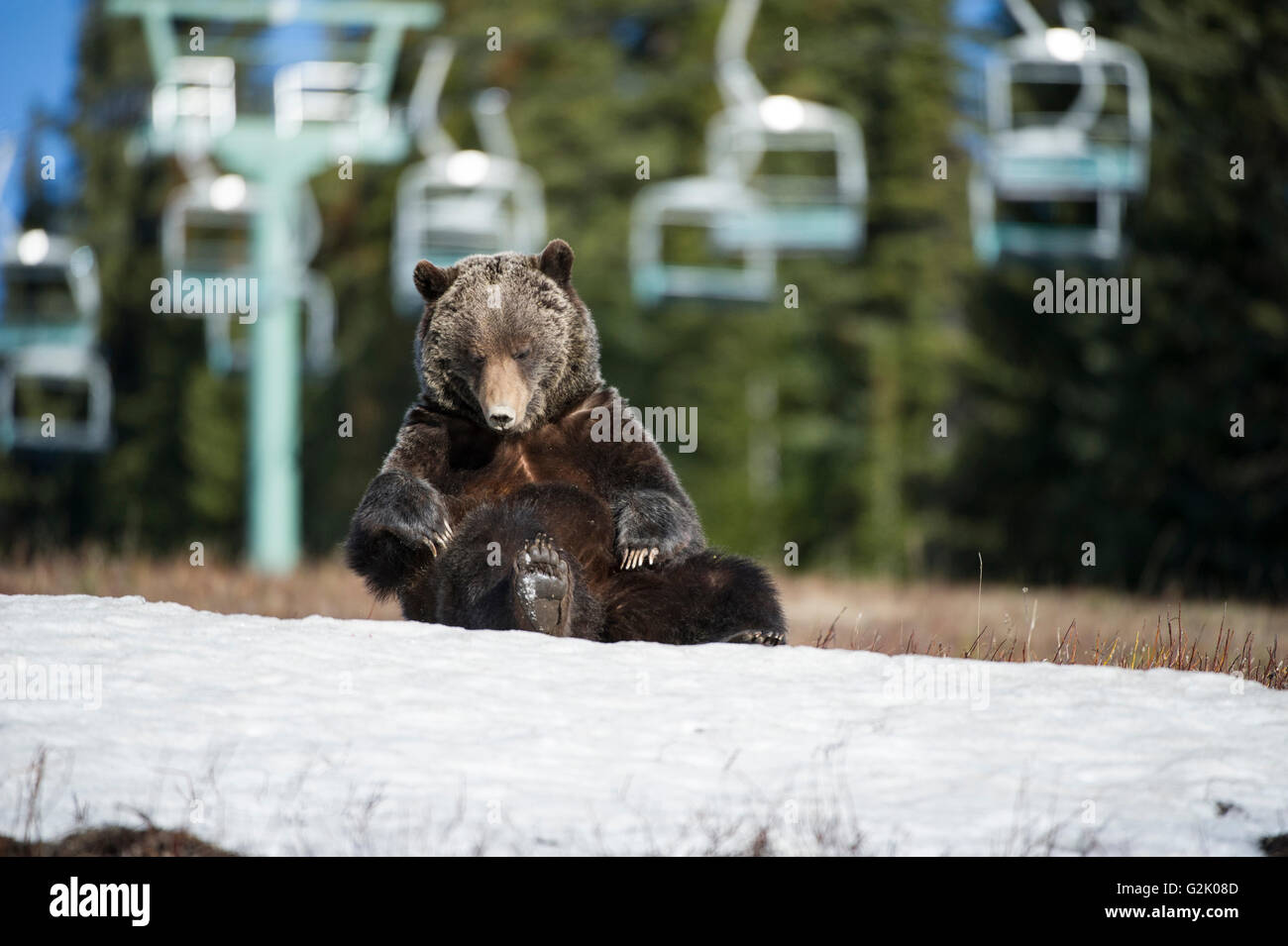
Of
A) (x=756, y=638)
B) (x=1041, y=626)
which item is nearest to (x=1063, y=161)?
(x=1041, y=626)

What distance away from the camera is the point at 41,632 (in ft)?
15.8

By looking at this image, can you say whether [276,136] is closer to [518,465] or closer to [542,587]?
[518,465]

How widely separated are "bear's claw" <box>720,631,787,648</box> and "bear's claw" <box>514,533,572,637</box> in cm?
70

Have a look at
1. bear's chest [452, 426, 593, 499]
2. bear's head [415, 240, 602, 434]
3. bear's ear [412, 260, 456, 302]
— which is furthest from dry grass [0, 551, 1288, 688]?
bear's ear [412, 260, 456, 302]

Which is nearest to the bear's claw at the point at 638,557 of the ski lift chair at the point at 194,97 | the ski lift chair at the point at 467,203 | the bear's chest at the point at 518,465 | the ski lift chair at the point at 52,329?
the bear's chest at the point at 518,465

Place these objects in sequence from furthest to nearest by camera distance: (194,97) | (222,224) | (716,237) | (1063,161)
Answer: (222,224) < (716,237) < (194,97) < (1063,161)

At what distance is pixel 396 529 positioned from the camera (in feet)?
17.8

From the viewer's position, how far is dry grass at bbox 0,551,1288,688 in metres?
6.68

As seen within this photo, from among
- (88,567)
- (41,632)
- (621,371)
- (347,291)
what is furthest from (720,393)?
(41,632)

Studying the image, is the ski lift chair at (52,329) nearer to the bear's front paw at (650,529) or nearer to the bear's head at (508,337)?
the bear's head at (508,337)

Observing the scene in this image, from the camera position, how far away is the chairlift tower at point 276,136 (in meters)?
16.3

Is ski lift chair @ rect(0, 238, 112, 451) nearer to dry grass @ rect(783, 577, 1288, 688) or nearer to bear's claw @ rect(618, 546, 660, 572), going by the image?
dry grass @ rect(783, 577, 1288, 688)

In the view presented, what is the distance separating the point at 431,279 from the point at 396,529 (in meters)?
1.26

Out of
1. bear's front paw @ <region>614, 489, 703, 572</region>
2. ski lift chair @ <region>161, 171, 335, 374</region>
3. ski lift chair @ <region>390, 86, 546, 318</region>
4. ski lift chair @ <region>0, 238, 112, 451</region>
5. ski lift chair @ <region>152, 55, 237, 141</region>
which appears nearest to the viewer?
bear's front paw @ <region>614, 489, 703, 572</region>
